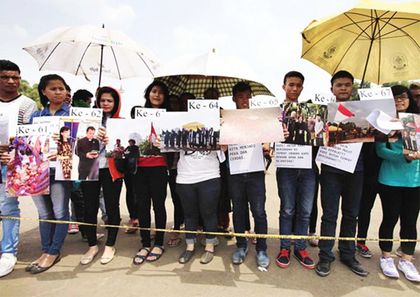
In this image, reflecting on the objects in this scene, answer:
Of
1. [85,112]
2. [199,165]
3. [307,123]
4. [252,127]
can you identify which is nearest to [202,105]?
[252,127]

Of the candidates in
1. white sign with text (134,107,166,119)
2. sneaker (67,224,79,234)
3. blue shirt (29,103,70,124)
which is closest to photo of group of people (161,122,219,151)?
white sign with text (134,107,166,119)

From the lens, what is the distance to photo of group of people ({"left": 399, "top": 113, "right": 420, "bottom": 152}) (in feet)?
9.14

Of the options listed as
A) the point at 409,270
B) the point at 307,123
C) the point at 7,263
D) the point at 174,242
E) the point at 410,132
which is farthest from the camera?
the point at 174,242

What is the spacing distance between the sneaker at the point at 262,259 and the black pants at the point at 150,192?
1258 mm

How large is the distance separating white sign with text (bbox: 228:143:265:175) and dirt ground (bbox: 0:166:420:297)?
119cm

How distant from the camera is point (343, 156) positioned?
9.87 ft

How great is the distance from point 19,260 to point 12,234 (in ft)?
1.37

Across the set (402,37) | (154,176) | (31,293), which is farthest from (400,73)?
(31,293)

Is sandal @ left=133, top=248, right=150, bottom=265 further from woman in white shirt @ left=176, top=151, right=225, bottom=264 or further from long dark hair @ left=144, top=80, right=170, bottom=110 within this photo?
long dark hair @ left=144, top=80, right=170, bottom=110

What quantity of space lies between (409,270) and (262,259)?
5.28ft

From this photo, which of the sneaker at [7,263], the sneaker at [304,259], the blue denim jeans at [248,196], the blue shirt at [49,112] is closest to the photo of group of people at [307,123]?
the blue denim jeans at [248,196]

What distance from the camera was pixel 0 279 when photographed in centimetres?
310

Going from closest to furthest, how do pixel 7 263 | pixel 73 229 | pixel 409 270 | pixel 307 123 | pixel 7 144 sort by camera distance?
pixel 307 123, pixel 7 144, pixel 409 270, pixel 7 263, pixel 73 229

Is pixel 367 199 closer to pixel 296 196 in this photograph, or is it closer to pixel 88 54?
pixel 296 196
